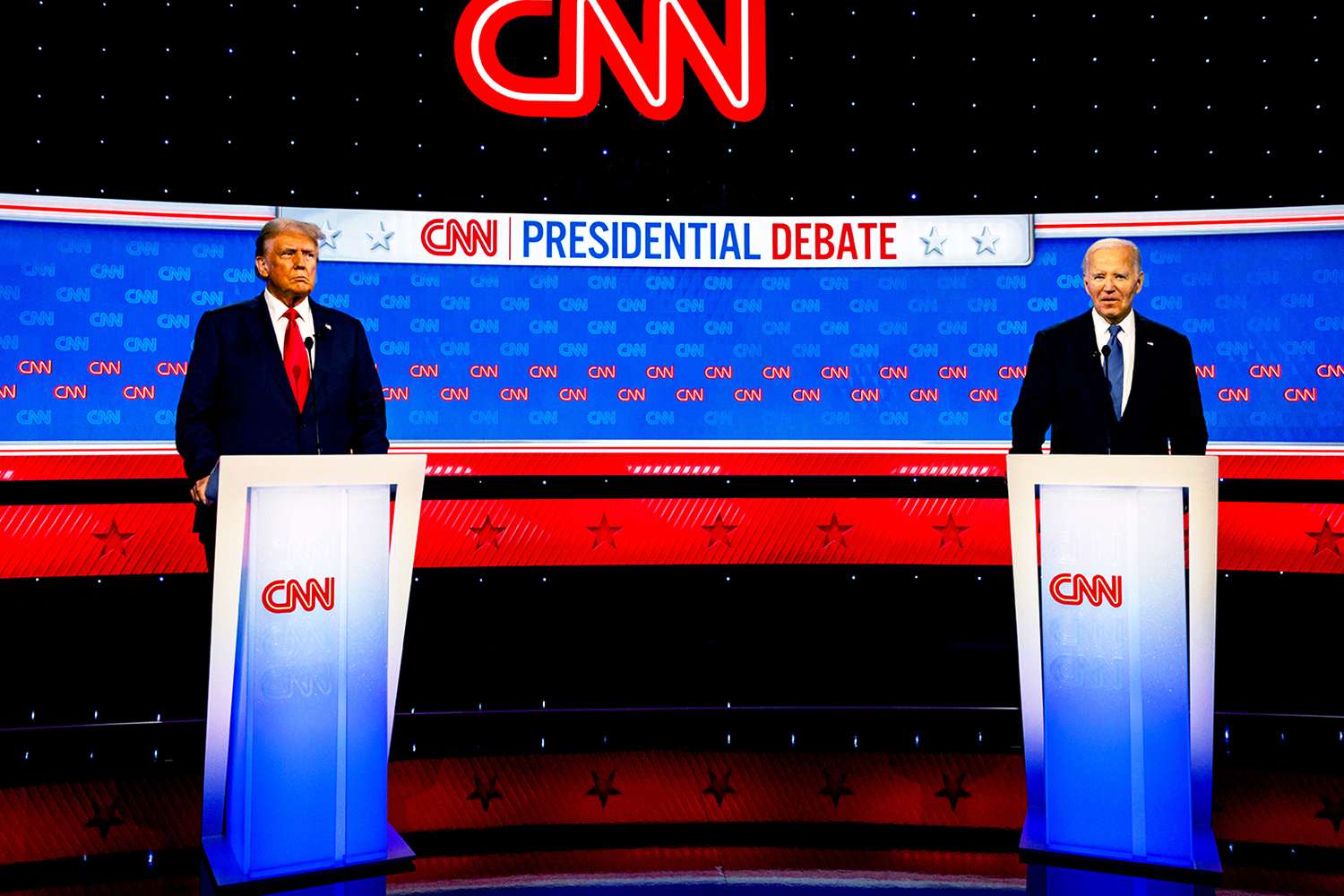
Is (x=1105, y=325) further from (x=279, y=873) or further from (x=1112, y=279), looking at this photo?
(x=279, y=873)

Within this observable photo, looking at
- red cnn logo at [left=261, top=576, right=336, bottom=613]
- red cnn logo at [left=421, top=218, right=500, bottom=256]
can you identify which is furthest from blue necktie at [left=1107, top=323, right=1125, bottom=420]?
red cnn logo at [left=421, top=218, right=500, bottom=256]

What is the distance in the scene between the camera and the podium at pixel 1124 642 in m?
2.11

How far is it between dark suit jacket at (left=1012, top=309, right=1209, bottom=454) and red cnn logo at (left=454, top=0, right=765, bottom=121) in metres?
2.03

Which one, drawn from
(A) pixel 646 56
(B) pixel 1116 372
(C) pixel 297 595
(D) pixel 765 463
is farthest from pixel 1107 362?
(A) pixel 646 56

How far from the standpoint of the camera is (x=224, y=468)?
198cm

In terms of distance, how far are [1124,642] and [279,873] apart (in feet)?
6.11

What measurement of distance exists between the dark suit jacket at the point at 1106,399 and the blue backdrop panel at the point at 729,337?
1.62 m

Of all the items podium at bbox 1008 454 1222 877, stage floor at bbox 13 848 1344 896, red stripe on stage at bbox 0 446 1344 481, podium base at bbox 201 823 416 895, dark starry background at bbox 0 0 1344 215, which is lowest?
stage floor at bbox 13 848 1344 896

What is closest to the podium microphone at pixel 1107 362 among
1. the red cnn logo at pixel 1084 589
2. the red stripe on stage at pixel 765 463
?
the red cnn logo at pixel 1084 589

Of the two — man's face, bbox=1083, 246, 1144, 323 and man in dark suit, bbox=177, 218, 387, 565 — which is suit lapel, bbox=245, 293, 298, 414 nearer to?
man in dark suit, bbox=177, 218, 387, 565

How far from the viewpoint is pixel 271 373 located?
8.48ft

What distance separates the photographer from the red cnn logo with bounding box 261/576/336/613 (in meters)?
2.06

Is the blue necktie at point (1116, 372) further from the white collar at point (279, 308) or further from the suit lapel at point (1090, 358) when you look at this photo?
the white collar at point (279, 308)

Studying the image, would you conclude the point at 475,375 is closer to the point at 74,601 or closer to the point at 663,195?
the point at 663,195
